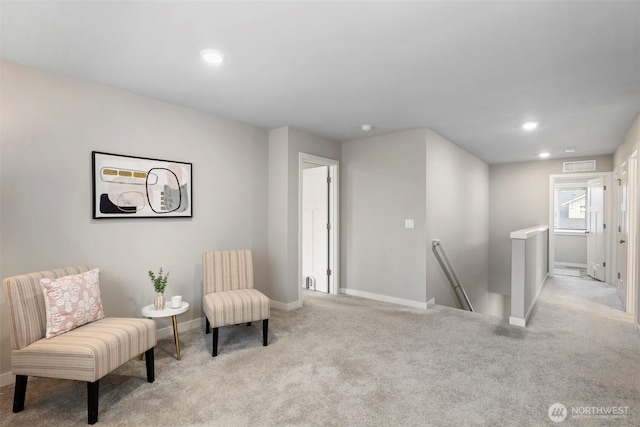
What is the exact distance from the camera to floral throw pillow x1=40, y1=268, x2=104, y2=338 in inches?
83.1

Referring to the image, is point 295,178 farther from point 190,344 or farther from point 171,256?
point 190,344

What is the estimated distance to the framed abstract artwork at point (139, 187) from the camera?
282cm

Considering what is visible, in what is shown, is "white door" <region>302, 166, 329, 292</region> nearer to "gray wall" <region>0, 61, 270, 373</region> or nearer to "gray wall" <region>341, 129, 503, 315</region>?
"gray wall" <region>341, 129, 503, 315</region>

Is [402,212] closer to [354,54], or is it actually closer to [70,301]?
[354,54]

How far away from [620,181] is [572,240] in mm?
3785

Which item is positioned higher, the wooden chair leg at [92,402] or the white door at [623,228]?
the white door at [623,228]

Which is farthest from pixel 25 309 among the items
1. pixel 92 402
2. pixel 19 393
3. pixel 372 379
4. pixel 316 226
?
pixel 316 226

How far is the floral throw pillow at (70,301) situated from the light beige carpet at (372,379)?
0.51 meters

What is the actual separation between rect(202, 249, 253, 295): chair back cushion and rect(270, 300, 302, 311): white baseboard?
0.81 metres

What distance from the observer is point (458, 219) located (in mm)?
5312

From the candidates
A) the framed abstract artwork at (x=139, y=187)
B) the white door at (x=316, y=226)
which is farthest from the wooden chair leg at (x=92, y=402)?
the white door at (x=316, y=226)

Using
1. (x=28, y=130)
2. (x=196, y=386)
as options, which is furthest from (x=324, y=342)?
(x=28, y=130)

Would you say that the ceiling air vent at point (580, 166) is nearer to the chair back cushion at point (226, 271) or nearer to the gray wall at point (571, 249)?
the gray wall at point (571, 249)

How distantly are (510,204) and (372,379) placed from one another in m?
5.89
